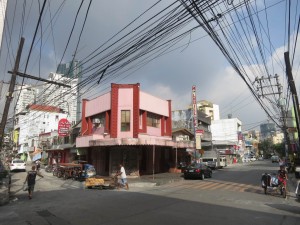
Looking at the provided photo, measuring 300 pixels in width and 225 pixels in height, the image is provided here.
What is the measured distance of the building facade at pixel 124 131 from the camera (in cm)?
2748

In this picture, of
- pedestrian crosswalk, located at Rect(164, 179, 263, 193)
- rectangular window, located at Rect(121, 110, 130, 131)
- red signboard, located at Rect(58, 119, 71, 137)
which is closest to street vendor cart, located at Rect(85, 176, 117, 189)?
pedestrian crosswalk, located at Rect(164, 179, 263, 193)

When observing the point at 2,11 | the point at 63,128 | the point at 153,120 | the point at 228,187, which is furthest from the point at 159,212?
the point at 63,128

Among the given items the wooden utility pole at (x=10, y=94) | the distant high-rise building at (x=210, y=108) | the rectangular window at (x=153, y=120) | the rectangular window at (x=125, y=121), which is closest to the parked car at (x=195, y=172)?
the rectangular window at (x=153, y=120)

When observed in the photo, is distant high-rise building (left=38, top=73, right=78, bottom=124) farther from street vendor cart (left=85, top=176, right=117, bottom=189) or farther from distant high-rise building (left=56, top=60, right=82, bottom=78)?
street vendor cart (left=85, top=176, right=117, bottom=189)

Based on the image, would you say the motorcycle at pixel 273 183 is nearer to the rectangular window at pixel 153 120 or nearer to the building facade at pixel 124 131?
the building facade at pixel 124 131

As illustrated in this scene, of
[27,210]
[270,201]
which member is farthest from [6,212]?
[270,201]

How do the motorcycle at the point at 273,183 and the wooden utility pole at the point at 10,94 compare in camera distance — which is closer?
the motorcycle at the point at 273,183

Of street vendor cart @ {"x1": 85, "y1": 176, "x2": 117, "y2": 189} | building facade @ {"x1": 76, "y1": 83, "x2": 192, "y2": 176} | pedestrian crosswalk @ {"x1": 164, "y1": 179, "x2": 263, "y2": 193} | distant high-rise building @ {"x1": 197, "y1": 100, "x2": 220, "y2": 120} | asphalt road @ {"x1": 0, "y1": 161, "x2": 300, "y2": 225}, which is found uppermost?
distant high-rise building @ {"x1": 197, "y1": 100, "x2": 220, "y2": 120}

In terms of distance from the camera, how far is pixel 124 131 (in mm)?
27844

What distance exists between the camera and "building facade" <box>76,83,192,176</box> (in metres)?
27.5

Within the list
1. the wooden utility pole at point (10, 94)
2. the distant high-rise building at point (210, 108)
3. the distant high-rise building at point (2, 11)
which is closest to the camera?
the wooden utility pole at point (10, 94)

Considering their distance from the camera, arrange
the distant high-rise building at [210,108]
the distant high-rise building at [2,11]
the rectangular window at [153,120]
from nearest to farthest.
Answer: the distant high-rise building at [2,11]
the rectangular window at [153,120]
the distant high-rise building at [210,108]

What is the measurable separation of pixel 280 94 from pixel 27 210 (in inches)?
1142

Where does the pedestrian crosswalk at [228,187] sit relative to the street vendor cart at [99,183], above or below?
below
